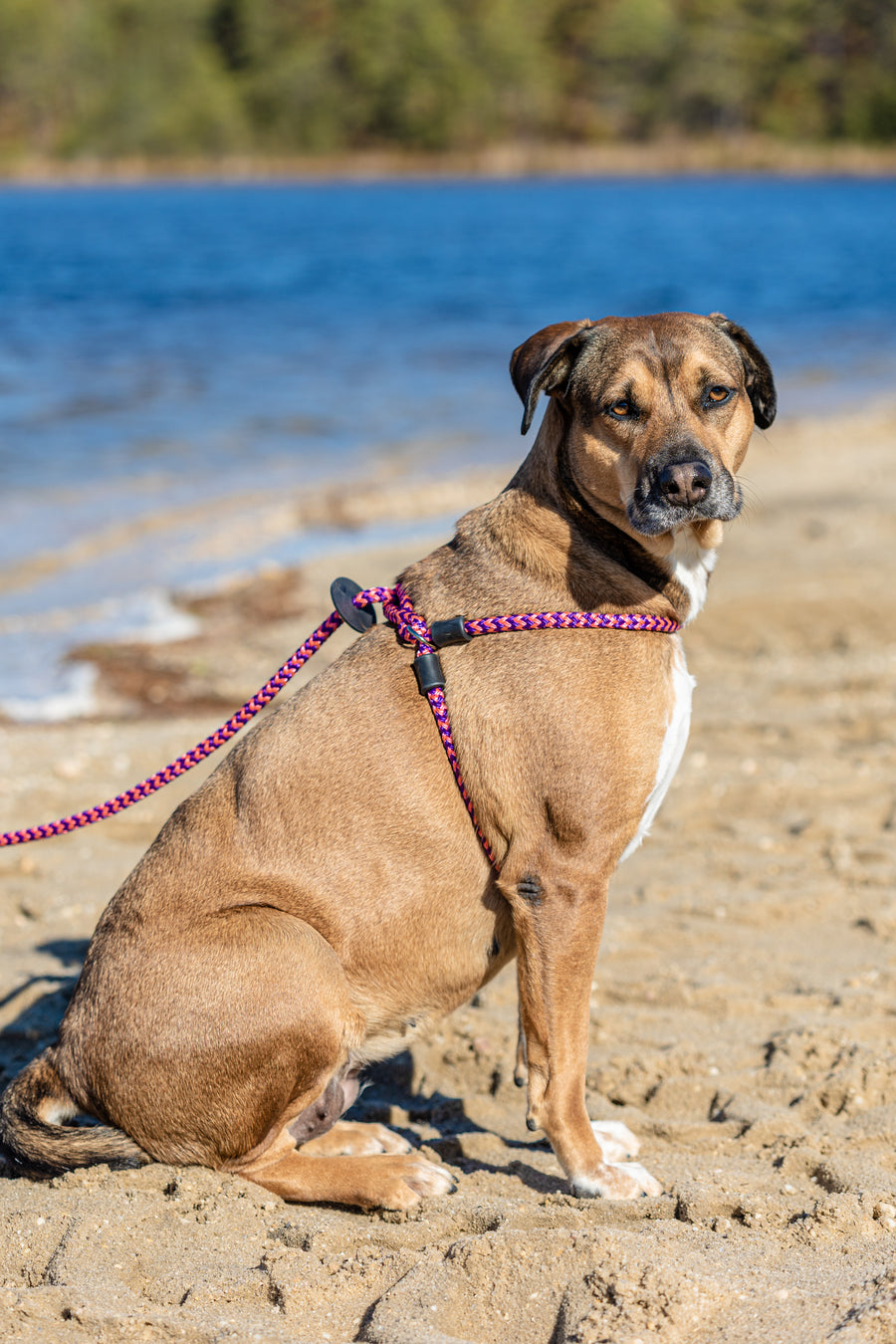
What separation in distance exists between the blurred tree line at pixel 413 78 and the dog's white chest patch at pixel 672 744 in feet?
380

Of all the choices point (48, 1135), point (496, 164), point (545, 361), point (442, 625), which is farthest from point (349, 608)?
point (496, 164)

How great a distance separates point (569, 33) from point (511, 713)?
148m

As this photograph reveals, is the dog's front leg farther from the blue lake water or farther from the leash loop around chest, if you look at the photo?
the blue lake water

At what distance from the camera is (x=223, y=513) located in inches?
476

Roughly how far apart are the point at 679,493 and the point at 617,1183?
1864 millimetres

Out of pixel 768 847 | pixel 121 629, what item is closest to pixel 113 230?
pixel 121 629

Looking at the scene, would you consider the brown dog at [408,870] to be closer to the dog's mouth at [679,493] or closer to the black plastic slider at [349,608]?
the dog's mouth at [679,493]

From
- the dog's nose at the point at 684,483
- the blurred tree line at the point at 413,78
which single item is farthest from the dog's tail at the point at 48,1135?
the blurred tree line at the point at 413,78

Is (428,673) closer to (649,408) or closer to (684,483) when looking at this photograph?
(684,483)

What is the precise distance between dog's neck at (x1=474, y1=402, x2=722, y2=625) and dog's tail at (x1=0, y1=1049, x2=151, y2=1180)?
6.39 feet

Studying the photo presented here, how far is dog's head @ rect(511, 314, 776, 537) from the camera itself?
3.62 metres

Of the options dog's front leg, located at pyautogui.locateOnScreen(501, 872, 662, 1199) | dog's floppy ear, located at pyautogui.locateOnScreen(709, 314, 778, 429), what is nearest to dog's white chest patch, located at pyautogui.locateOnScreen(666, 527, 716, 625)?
dog's floppy ear, located at pyautogui.locateOnScreen(709, 314, 778, 429)

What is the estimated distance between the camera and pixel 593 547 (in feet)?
12.6

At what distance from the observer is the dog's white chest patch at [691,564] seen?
3838mm
